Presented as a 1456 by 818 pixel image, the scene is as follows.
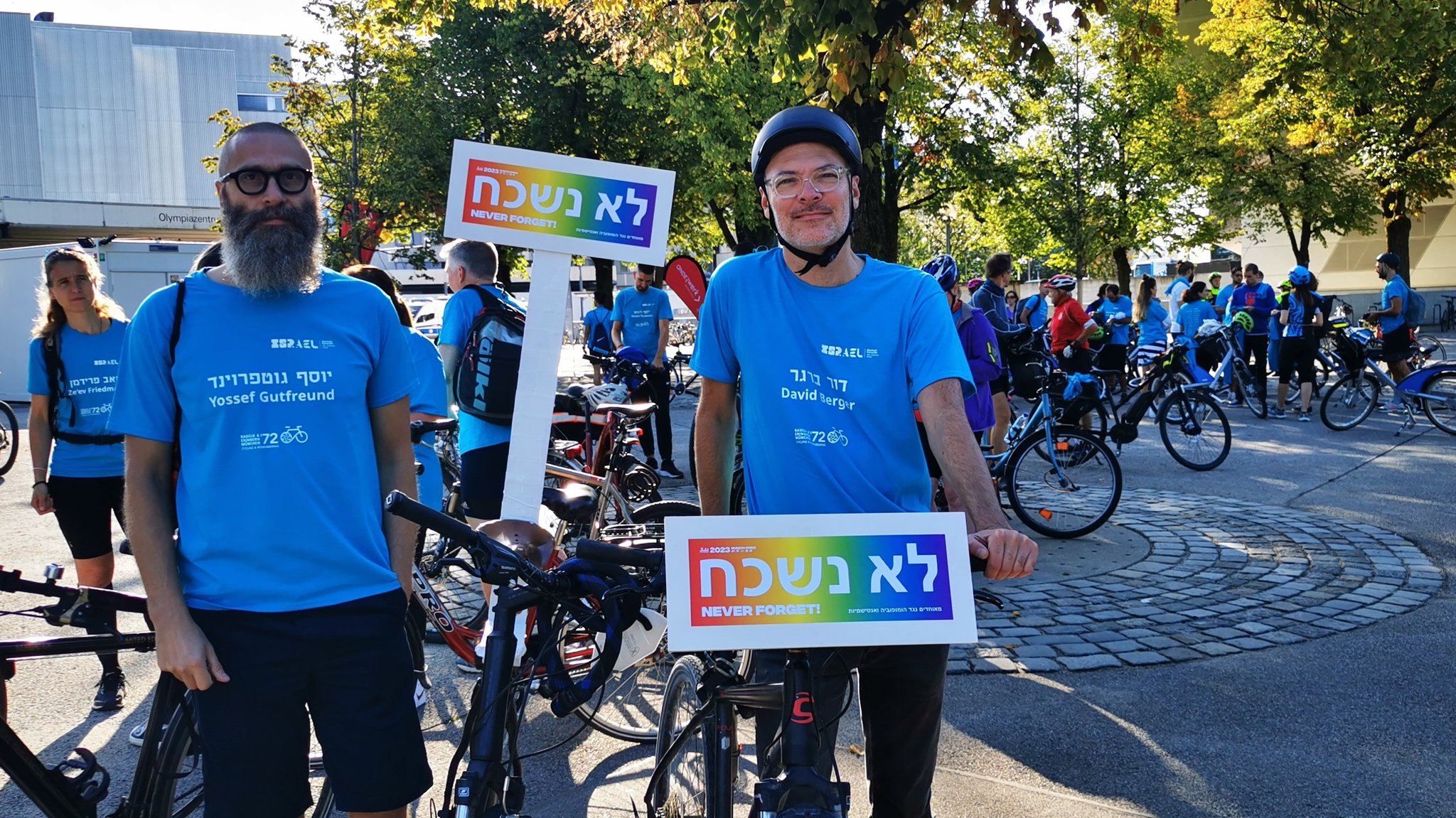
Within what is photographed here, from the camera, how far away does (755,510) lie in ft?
8.04

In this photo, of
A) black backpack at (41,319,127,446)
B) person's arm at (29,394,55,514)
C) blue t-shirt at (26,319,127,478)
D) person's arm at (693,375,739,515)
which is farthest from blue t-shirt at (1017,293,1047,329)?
person's arm at (693,375,739,515)

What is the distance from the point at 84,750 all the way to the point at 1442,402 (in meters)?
13.5

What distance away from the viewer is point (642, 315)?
11.8 metres

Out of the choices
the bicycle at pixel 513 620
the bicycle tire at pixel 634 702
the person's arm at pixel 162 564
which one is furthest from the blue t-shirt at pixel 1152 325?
the person's arm at pixel 162 564

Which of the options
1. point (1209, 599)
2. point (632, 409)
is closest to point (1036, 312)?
point (1209, 599)

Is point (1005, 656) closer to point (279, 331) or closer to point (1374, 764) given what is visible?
point (1374, 764)

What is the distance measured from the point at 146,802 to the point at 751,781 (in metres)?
2.00

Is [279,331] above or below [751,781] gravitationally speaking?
above

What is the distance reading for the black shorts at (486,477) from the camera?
204 inches

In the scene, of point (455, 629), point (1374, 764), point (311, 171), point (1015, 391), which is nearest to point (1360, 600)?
point (1374, 764)

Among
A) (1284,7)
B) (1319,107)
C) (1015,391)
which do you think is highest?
(1319,107)

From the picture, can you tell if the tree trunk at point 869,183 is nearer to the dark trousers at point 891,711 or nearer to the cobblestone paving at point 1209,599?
the cobblestone paving at point 1209,599

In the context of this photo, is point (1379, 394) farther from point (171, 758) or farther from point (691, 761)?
point (171, 758)

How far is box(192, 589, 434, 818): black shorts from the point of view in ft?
7.58
